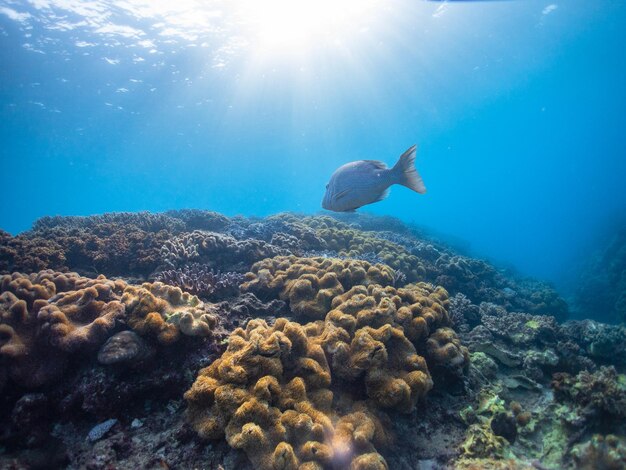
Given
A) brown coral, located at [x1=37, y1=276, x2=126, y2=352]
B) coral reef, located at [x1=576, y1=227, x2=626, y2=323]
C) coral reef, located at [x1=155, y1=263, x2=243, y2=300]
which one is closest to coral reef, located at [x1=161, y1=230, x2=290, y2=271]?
coral reef, located at [x1=155, y1=263, x2=243, y2=300]

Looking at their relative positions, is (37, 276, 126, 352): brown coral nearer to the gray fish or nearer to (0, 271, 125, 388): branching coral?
(0, 271, 125, 388): branching coral

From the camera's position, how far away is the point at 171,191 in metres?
150

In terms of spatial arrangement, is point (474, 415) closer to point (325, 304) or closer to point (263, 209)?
point (325, 304)

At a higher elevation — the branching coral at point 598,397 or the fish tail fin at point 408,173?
the fish tail fin at point 408,173

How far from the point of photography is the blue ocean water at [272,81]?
85.8ft

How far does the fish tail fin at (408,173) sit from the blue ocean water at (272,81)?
26492mm

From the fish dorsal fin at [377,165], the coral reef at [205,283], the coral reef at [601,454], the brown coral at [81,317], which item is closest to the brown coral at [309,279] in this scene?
the coral reef at [205,283]

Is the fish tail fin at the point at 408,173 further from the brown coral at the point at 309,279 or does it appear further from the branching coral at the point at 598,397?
the branching coral at the point at 598,397

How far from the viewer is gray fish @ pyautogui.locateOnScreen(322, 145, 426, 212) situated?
493 centimetres

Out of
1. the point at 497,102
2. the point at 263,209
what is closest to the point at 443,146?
the point at 497,102

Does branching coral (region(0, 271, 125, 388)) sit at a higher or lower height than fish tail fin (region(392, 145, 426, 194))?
lower

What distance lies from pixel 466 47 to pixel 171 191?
142 m

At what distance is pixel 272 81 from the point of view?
46.2m

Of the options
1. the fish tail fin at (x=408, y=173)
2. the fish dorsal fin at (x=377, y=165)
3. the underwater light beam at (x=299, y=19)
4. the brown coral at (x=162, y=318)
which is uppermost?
the underwater light beam at (x=299, y=19)
